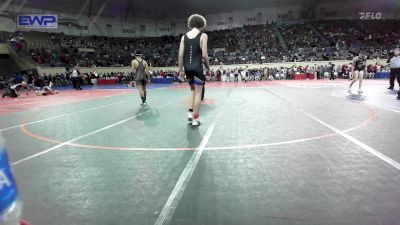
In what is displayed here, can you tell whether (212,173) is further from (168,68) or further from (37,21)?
(168,68)

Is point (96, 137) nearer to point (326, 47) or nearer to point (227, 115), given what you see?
point (227, 115)

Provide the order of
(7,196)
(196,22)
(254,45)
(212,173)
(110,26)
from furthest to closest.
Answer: (110,26)
(254,45)
(196,22)
(212,173)
(7,196)

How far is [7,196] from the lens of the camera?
Answer: 1.04 metres

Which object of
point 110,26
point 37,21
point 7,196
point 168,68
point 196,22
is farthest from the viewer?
point 110,26

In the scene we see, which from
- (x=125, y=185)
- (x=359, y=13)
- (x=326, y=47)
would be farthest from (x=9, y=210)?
(x=359, y=13)

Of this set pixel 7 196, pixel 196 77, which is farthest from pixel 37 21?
pixel 7 196

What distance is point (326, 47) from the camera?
3569cm

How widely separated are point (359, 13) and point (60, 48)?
124ft

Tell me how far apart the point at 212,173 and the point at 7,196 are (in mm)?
2362

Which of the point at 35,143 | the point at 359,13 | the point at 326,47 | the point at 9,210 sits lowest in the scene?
the point at 35,143

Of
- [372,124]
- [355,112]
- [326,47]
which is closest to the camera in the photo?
[372,124]

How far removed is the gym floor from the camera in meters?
2.33

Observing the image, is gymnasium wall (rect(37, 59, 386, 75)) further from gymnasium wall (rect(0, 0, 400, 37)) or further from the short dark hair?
the short dark hair

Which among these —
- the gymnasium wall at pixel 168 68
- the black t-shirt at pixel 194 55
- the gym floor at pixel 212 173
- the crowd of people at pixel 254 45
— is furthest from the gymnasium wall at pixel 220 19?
the gym floor at pixel 212 173
